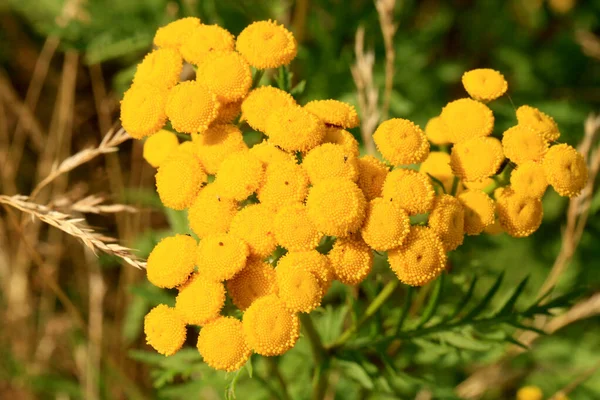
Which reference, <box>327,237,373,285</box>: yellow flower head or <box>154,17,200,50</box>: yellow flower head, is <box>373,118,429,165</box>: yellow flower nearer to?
<box>327,237,373,285</box>: yellow flower head

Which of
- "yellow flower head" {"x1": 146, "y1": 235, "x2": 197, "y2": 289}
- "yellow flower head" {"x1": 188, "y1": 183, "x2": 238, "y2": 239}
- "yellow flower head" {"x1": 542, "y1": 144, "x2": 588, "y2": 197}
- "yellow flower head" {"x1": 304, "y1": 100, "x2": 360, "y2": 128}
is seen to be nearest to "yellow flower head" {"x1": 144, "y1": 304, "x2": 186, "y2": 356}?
"yellow flower head" {"x1": 146, "y1": 235, "x2": 197, "y2": 289}

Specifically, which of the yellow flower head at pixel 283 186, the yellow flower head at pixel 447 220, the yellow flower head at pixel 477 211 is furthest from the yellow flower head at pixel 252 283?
the yellow flower head at pixel 477 211

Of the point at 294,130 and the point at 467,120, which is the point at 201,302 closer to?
the point at 294,130

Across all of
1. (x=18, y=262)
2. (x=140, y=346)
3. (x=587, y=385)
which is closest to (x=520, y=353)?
(x=587, y=385)

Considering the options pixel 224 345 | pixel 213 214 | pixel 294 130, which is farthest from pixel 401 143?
pixel 224 345

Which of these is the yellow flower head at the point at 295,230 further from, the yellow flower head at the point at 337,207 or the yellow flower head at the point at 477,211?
the yellow flower head at the point at 477,211

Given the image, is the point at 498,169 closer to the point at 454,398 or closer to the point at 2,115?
the point at 454,398

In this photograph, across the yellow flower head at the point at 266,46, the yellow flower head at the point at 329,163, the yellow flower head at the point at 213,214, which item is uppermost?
the yellow flower head at the point at 266,46
